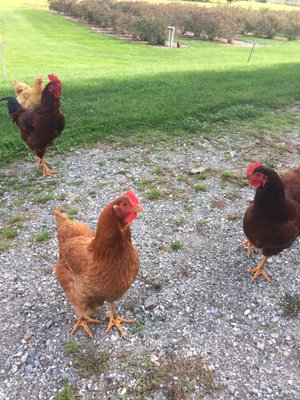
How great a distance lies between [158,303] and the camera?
12.0 ft

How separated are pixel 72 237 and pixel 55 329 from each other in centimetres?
95

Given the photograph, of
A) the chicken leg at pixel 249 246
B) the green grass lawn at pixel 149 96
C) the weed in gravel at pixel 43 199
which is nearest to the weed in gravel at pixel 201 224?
the chicken leg at pixel 249 246

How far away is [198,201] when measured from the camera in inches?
209

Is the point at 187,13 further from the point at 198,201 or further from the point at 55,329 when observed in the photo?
the point at 55,329

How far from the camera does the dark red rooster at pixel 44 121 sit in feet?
18.3

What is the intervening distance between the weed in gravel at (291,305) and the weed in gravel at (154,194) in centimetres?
238

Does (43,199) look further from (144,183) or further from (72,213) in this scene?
(144,183)

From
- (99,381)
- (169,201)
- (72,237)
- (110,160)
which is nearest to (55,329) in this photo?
(99,381)

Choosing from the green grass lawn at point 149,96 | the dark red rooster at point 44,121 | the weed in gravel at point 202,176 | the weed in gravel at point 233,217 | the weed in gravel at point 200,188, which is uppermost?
the dark red rooster at point 44,121

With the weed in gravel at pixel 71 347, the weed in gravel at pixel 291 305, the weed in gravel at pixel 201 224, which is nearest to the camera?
the weed in gravel at pixel 71 347

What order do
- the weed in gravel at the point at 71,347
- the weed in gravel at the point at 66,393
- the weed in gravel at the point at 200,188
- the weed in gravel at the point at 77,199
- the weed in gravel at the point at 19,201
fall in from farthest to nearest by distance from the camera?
1. the weed in gravel at the point at 200,188
2. the weed in gravel at the point at 77,199
3. the weed in gravel at the point at 19,201
4. the weed in gravel at the point at 71,347
5. the weed in gravel at the point at 66,393

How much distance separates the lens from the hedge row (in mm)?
20902

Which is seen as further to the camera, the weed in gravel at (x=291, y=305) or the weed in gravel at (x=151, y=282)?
the weed in gravel at (x=151, y=282)

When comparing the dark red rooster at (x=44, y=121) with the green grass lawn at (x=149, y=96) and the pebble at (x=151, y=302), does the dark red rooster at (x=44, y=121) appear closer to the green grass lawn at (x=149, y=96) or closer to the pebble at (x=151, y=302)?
the green grass lawn at (x=149, y=96)
